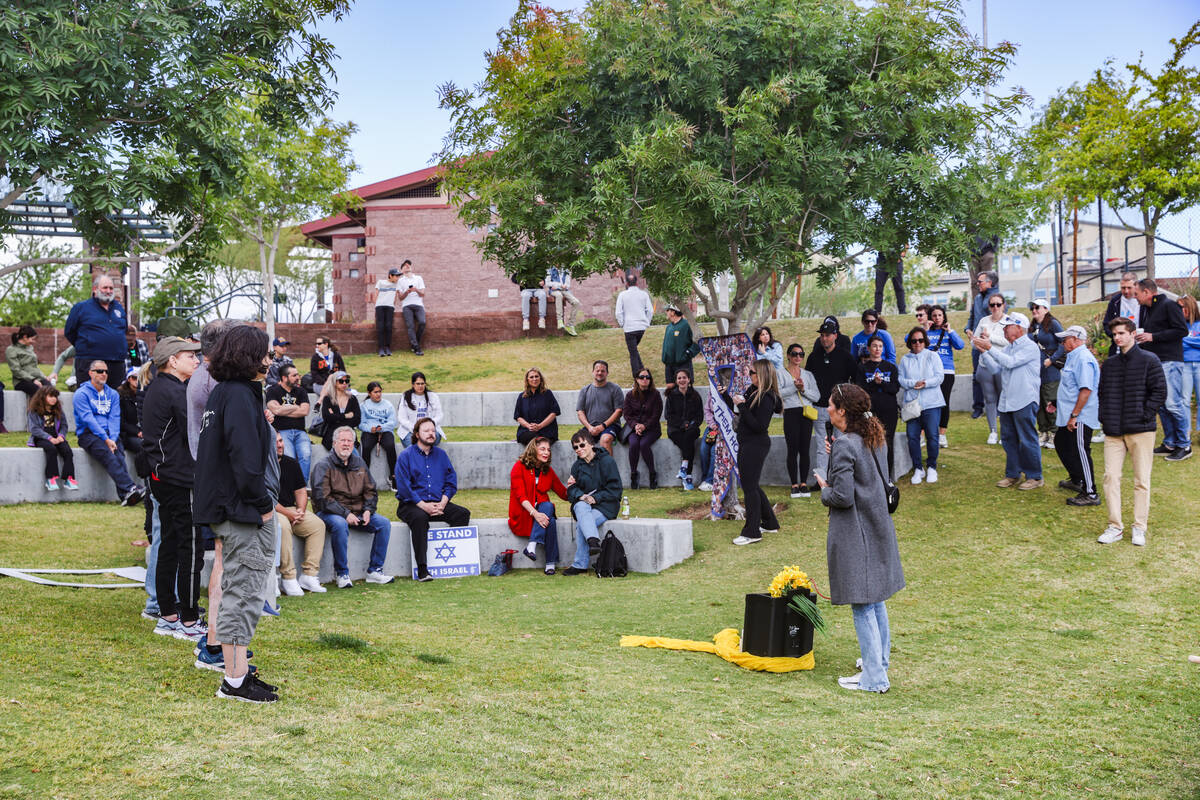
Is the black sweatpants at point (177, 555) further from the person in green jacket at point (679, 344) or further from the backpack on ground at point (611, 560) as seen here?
the person in green jacket at point (679, 344)

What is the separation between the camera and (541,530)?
10.2m

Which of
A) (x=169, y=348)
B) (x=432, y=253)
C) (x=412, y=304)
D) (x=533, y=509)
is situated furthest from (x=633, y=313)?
(x=432, y=253)

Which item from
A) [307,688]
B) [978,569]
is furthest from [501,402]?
[307,688]

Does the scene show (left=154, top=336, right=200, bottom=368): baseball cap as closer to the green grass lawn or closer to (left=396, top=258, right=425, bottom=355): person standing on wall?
the green grass lawn

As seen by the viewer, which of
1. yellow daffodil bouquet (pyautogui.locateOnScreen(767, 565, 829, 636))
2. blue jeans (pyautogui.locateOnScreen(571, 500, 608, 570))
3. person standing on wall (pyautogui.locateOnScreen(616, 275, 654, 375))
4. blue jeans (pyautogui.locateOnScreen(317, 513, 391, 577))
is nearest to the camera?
yellow daffodil bouquet (pyautogui.locateOnScreen(767, 565, 829, 636))

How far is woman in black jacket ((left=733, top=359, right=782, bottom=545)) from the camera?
10.6 metres

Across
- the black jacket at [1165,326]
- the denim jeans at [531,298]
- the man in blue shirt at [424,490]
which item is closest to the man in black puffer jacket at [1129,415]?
the black jacket at [1165,326]

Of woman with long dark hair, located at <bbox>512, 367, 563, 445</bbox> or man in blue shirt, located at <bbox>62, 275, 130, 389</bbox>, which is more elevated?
man in blue shirt, located at <bbox>62, 275, 130, 389</bbox>

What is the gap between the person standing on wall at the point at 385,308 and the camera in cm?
2158

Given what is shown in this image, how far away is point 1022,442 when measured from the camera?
11.2 meters

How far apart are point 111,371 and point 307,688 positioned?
845 centimetres

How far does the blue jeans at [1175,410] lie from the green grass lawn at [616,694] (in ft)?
9.74

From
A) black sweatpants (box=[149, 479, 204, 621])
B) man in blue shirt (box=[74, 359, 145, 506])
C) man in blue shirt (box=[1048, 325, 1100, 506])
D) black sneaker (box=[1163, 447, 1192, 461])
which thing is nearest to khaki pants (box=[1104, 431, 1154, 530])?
man in blue shirt (box=[1048, 325, 1100, 506])

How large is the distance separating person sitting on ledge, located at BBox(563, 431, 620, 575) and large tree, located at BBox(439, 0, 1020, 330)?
7.65 feet
